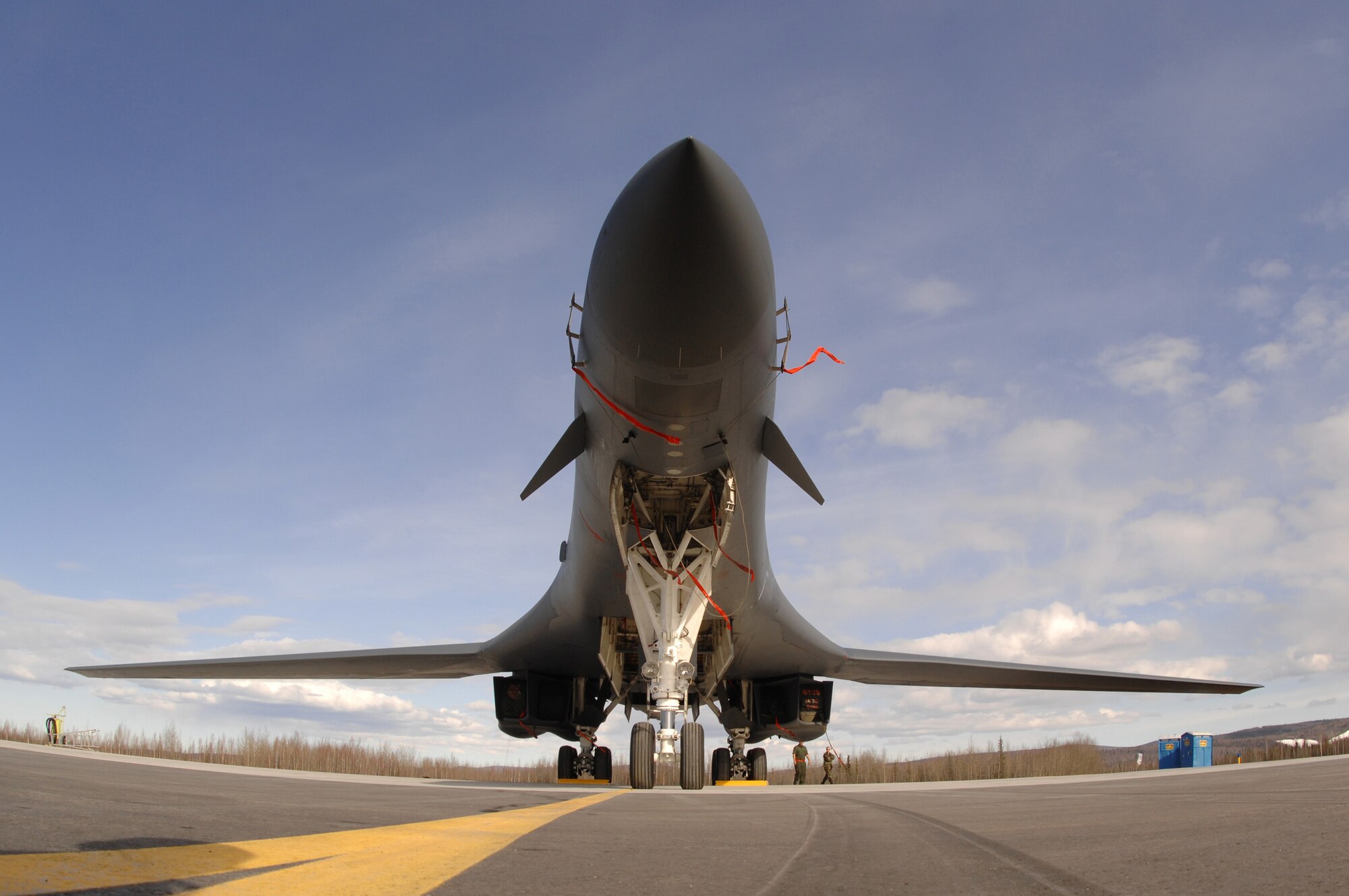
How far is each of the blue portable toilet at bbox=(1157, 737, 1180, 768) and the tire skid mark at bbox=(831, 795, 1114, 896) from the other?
17875 millimetres

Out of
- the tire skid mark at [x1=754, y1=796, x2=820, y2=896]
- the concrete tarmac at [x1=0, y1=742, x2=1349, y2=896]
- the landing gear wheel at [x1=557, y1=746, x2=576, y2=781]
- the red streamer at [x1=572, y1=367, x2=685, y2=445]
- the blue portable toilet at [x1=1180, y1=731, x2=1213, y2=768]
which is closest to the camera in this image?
the concrete tarmac at [x1=0, y1=742, x2=1349, y2=896]

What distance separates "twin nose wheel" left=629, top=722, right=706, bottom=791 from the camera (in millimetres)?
7270

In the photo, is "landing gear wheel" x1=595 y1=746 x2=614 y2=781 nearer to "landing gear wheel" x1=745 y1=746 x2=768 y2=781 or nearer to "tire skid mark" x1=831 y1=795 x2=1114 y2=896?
"landing gear wheel" x1=745 y1=746 x2=768 y2=781

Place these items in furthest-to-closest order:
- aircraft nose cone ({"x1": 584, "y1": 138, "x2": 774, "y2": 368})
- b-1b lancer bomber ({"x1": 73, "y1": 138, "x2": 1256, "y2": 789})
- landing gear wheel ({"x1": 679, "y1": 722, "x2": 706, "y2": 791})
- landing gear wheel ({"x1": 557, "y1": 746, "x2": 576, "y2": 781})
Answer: landing gear wheel ({"x1": 557, "y1": 746, "x2": 576, "y2": 781}) < landing gear wheel ({"x1": 679, "y1": 722, "x2": 706, "y2": 791}) < b-1b lancer bomber ({"x1": 73, "y1": 138, "x2": 1256, "y2": 789}) < aircraft nose cone ({"x1": 584, "y1": 138, "x2": 774, "y2": 368})

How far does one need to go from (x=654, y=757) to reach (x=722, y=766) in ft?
19.9

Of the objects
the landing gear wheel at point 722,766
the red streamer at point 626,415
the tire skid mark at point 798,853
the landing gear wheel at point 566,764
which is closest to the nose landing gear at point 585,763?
the landing gear wheel at point 566,764

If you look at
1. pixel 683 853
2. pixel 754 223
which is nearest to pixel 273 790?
pixel 683 853

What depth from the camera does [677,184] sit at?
497cm

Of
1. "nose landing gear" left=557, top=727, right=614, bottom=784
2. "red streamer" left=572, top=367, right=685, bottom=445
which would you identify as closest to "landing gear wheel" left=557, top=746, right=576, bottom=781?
"nose landing gear" left=557, top=727, right=614, bottom=784

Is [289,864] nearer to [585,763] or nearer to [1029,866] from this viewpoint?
[1029,866]

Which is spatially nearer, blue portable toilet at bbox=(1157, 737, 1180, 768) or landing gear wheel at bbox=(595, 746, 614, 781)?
landing gear wheel at bbox=(595, 746, 614, 781)

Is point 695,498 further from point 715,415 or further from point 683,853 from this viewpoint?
point 683,853

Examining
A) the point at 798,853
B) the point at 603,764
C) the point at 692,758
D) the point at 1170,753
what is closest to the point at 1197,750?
the point at 1170,753

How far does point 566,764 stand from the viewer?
41.9 ft
